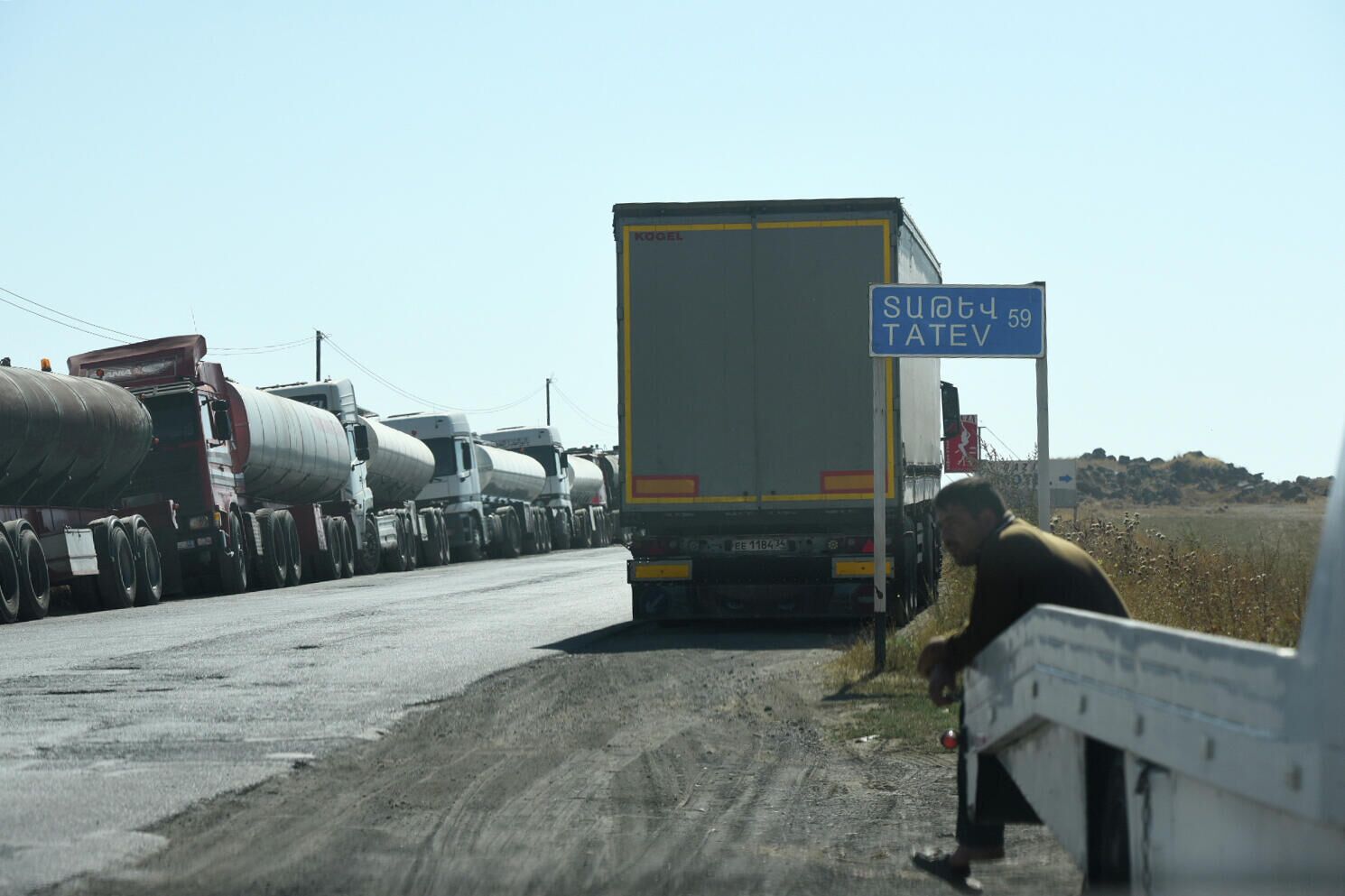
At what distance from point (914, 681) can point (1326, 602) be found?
9133 mm

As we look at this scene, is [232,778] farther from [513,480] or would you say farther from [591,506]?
[591,506]

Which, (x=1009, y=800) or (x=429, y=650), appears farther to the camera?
(x=429, y=650)

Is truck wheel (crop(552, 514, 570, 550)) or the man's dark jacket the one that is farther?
truck wheel (crop(552, 514, 570, 550))

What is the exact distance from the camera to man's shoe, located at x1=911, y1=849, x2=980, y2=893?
5.61m

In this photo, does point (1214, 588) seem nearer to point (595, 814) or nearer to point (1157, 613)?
point (1157, 613)

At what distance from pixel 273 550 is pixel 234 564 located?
2549mm

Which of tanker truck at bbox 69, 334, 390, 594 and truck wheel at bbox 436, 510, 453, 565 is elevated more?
tanker truck at bbox 69, 334, 390, 594

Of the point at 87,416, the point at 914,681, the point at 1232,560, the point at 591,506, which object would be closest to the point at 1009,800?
the point at 914,681

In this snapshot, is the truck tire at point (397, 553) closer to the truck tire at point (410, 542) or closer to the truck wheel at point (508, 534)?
the truck tire at point (410, 542)

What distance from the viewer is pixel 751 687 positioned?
12.2 m

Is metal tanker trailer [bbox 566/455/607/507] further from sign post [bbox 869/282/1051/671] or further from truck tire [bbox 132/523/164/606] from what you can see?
sign post [bbox 869/282/1051/671]

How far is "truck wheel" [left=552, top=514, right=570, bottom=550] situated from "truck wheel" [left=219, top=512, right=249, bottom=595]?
2846 centimetres

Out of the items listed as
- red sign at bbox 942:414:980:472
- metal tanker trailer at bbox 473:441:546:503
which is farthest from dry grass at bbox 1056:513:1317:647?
metal tanker trailer at bbox 473:441:546:503

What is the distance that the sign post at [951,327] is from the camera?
12352 millimetres
